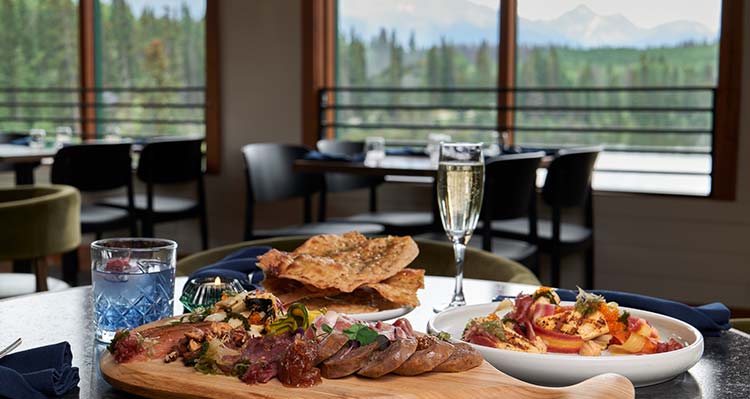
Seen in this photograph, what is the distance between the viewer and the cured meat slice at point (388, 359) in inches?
34.0

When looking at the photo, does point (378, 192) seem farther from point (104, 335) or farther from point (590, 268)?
point (104, 335)

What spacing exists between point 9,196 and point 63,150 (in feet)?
5.36

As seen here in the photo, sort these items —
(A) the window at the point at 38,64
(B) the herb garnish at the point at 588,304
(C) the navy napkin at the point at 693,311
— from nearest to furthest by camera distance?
(B) the herb garnish at the point at 588,304, (C) the navy napkin at the point at 693,311, (A) the window at the point at 38,64

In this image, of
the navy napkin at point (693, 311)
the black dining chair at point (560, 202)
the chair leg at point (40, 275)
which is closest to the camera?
the navy napkin at point (693, 311)

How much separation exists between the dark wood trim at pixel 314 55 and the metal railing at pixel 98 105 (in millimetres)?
830

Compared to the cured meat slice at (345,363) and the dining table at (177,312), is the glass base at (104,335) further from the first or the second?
the cured meat slice at (345,363)

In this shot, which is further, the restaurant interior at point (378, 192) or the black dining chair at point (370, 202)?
the black dining chair at point (370, 202)

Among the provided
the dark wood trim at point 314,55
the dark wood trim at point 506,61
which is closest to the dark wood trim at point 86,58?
the dark wood trim at point 314,55

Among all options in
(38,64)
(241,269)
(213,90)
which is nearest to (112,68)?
(38,64)

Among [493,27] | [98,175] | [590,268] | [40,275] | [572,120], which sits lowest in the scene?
[590,268]

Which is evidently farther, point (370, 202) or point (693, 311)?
point (370, 202)

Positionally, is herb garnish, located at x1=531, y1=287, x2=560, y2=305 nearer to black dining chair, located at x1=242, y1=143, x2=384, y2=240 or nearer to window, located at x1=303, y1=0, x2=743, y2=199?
black dining chair, located at x1=242, y1=143, x2=384, y2=240

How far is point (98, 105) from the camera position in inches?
261

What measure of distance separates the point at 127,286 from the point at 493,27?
14.8 ft
